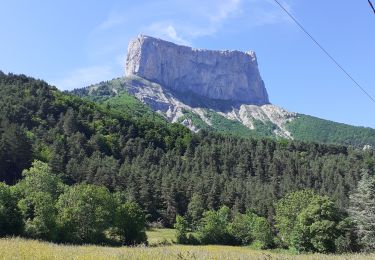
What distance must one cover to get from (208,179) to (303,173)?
46.1 m

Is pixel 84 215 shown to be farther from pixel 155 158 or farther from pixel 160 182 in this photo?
pixel 155 158

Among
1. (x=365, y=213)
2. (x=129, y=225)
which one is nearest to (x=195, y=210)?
(x=129, y=225)

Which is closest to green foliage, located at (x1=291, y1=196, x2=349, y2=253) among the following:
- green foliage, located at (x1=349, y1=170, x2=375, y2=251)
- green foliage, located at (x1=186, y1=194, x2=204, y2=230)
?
green foliage, located at (x1=349, y1=170, x2=375, y2=251)

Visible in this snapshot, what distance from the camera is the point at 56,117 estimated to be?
6432 inches

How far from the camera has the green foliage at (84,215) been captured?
53.7 metres

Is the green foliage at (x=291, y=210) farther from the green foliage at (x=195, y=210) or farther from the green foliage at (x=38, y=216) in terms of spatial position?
the green foliage at (x=38, y=216)

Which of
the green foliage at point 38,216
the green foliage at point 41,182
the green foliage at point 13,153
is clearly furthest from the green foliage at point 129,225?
the green foliage at point 13,153

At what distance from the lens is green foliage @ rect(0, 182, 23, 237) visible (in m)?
46.1

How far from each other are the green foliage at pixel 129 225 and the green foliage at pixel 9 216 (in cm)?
1712

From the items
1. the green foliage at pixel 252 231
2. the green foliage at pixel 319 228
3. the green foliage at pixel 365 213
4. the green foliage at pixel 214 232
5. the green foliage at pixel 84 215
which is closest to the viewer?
the green foliage at pixel 84 215

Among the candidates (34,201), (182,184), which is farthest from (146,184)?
(34,201)

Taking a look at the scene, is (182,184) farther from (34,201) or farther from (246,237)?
(34,201)

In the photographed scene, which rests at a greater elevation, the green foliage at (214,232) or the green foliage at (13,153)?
the green foliage at (13,153)

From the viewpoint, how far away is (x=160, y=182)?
4601 inches
